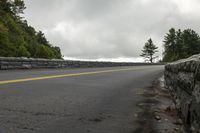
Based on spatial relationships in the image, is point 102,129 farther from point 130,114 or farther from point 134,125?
point 130,114

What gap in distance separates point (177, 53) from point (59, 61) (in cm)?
9410

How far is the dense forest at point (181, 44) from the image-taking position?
103 m

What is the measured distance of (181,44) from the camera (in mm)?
109438

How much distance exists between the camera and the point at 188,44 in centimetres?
10362

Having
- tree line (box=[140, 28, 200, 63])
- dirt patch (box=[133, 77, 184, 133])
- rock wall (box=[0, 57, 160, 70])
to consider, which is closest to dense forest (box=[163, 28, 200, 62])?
tree line (box=[140, 28, 200, 63])

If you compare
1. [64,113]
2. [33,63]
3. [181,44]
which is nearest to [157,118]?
[64,113]

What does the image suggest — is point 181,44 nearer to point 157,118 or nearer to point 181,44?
point 181,44

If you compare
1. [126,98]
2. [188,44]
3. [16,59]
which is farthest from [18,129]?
[188,44]

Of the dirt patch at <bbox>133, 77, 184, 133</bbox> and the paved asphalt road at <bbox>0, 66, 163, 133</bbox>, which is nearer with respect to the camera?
the paved asphalt road at <bbox>0, 66, 163, 133</bbox>

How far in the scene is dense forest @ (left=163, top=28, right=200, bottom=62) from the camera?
337 feet

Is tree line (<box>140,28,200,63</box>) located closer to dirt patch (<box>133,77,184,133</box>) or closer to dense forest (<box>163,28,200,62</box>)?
dense forest (<box>163,28,200,62</box>)

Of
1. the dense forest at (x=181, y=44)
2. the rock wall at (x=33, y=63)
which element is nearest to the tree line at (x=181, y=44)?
the dense forest at (x=181, y=44)

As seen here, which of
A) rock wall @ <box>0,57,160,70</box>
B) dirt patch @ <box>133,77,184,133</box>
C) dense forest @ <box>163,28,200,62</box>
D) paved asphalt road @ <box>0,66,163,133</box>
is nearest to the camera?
paved asphalt road @ <box>0,66,163,133</box>

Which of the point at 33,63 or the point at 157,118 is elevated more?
the point at 33,63
